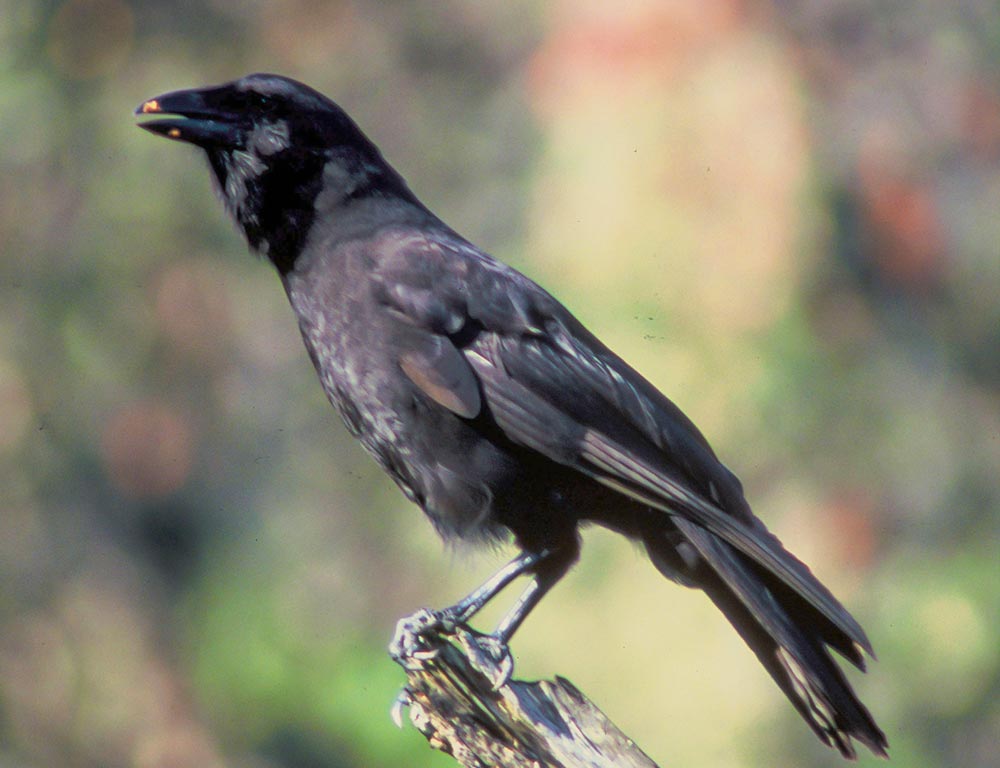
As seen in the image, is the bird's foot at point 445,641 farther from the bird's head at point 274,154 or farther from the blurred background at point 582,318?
the blurred background at point 582,318

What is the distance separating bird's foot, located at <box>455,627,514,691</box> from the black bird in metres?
0.03

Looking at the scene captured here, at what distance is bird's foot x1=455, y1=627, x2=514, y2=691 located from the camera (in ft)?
10.8

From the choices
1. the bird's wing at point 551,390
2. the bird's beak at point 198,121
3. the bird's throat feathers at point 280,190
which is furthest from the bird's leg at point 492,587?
the bird's beak at point 198,121

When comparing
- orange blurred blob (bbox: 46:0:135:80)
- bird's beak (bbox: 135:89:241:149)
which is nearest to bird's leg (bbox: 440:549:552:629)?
bird's beak (bbox: 135:89:241:149)

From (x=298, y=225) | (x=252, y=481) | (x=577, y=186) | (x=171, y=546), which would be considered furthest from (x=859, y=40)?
(x=298, y=225)

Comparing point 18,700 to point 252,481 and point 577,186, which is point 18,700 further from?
point 577,186

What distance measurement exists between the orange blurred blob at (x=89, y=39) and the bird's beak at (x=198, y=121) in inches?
226

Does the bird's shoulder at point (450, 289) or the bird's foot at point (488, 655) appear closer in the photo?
the bird's foot at point (488, 655)

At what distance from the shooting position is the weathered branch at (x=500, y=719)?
322 centimetres

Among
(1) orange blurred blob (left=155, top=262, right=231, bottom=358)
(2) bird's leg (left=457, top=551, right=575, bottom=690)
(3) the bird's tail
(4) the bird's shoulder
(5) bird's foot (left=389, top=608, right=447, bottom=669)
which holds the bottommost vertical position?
(5) bird's foot (left=389, top=608, right=447, bottom=669)

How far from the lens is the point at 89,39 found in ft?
30.1

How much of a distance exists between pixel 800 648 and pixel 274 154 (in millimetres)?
1877

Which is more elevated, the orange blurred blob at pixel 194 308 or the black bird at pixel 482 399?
the orange blurred blob at pixel 194 308

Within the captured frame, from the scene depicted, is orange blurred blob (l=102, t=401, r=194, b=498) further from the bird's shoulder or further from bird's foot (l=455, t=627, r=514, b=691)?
bird's foot (l=455, t=627, r=514, b=691)
